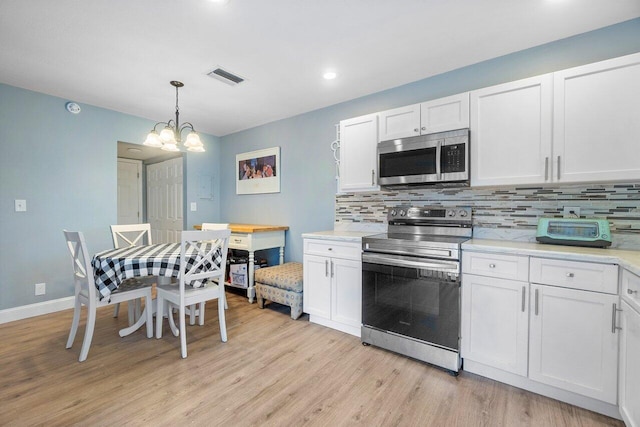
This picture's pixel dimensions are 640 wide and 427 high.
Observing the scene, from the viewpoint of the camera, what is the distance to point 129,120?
3721 millimetres

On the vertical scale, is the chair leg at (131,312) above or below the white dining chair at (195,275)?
below

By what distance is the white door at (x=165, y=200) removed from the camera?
14.9ft

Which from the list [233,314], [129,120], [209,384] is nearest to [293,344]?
[209,384]

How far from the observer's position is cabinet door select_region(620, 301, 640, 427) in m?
1.27

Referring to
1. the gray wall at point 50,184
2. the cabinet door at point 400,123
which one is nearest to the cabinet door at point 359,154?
the cabinet door at point 400,123

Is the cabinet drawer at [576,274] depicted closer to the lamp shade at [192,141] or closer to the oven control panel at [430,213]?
the oven control panel at [430,213]

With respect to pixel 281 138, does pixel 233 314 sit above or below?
below

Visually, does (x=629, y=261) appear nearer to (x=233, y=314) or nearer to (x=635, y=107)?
(x=635, y=107)

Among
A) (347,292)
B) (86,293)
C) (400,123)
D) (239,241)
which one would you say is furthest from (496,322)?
(86,293)

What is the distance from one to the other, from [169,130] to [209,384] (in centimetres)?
204

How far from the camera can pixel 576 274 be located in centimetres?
159

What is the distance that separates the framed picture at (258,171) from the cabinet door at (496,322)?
2745mm

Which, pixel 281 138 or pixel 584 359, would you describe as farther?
pixel 281 138

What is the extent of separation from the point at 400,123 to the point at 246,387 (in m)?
2.36
